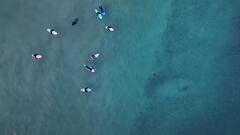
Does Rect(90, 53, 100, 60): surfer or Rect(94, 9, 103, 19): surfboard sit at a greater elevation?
Rect(94, 9, 103, 19): surfboard

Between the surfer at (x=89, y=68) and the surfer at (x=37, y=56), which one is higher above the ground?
the surfer at (x=37, y=56)

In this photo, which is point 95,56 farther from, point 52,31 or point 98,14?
Result: point 52,31

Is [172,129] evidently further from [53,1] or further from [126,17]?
[53,1]

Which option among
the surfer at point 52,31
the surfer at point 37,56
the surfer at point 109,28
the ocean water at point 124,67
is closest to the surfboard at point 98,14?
the ocean water at point 124,67

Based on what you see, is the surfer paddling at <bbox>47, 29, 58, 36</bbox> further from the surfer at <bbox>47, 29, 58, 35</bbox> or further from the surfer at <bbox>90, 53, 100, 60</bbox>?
the surfer at <bbox>90, 53, 100, 60</bbox>

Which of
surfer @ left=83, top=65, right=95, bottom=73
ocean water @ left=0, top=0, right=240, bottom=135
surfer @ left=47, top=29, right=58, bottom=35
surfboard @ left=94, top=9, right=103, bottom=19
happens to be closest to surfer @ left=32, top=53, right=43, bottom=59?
ocean water @ left=0, top=0, right=240, bottom=135

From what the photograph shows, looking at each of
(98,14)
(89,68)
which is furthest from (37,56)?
(98,14)

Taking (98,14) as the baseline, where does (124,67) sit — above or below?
below

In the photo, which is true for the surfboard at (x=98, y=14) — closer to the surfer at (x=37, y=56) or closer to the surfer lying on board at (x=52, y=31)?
the surfer lying on board at (x=52, y=31)
